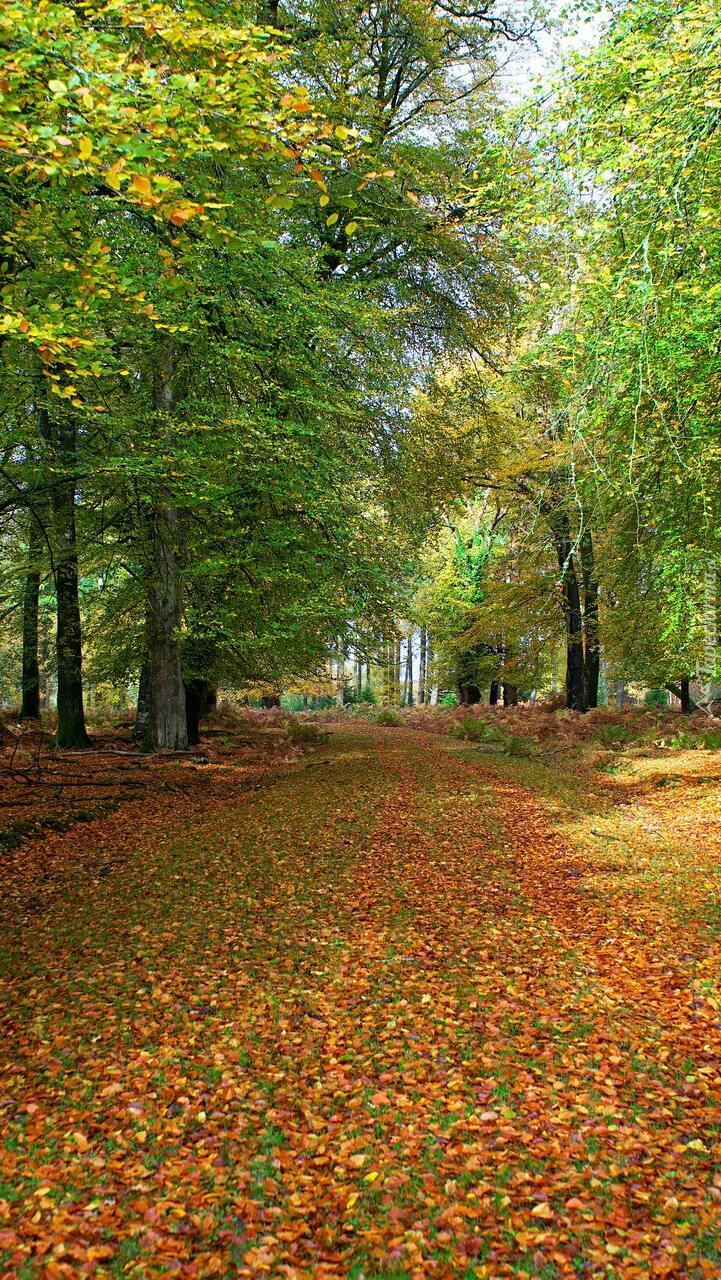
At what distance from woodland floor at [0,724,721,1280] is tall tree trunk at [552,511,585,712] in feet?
A: 35.9

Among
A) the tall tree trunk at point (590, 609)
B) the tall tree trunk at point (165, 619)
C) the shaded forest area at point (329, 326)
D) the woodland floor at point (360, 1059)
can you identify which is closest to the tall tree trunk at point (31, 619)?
the shaded forest area at point (329, 326)

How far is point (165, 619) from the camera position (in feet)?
38.3

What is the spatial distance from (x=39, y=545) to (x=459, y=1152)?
415 inches

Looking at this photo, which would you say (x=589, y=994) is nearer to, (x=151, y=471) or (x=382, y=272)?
(x=151, y=471)

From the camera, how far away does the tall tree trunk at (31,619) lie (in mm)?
11031

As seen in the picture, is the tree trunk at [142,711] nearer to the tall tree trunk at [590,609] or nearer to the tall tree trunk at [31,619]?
the tall tree trunk at [31,619]

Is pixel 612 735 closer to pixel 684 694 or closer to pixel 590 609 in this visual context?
pixel 590 609

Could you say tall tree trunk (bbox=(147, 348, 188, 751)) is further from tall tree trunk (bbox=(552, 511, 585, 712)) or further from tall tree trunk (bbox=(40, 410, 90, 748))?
tall tree trunk (bbox=(552, 511, 585, 712))

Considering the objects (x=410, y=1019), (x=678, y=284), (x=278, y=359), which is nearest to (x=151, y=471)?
(x=278, y=359)

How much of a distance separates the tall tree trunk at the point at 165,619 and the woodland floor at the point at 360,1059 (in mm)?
4922

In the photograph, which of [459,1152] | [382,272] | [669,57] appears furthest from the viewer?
[382,272]

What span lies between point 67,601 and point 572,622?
1331cm

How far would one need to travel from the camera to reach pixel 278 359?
8797mm

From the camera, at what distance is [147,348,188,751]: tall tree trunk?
35.5 feet
